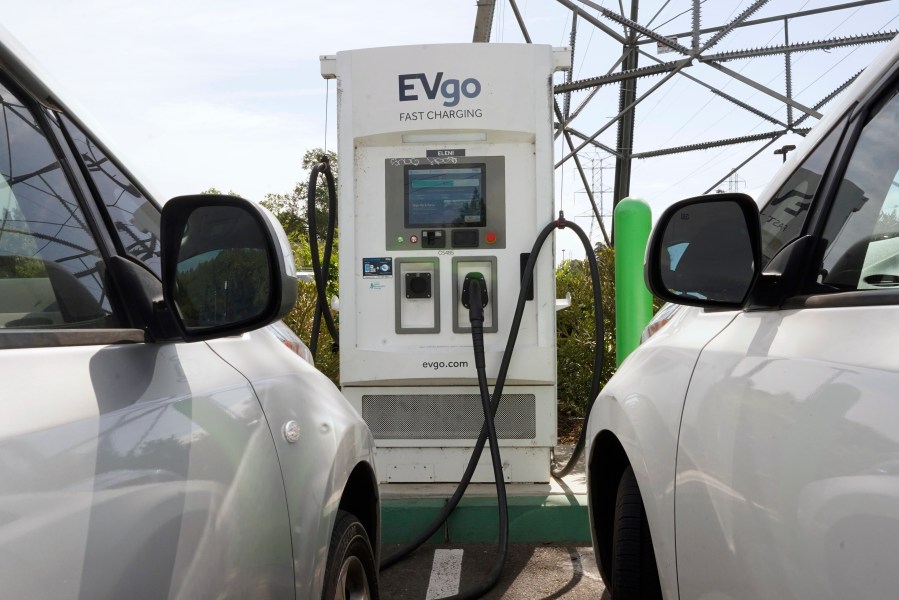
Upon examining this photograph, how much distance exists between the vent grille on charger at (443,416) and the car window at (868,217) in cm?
334

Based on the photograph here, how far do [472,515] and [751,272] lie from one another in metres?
3.24

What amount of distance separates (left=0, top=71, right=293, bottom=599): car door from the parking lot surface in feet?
8.39

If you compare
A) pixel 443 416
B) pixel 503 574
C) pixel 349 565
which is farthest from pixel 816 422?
pixel 443 416

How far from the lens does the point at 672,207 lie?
2082 millimetres

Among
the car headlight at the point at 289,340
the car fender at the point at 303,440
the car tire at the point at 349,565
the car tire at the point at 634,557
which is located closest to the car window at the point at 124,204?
the car fender at the point at 303,440

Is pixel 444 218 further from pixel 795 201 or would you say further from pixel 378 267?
pixel 795 201

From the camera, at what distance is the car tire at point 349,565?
2291mm

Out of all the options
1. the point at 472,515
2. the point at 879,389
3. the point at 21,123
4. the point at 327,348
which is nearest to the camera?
the point at 879,389

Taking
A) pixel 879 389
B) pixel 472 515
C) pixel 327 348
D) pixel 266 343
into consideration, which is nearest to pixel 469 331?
pixel 472 515

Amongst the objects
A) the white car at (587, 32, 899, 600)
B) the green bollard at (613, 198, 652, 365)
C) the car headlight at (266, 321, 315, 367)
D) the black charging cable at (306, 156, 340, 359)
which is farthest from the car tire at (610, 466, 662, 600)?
the green bollard at (613, 198, 652, 365)

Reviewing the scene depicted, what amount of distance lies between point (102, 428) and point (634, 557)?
1726 millimetres

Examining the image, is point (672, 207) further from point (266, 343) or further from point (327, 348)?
point (327, 348)

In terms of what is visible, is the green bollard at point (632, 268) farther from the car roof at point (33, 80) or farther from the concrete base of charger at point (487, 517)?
the car roof at point (33, 80)

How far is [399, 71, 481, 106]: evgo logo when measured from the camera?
4809mm
